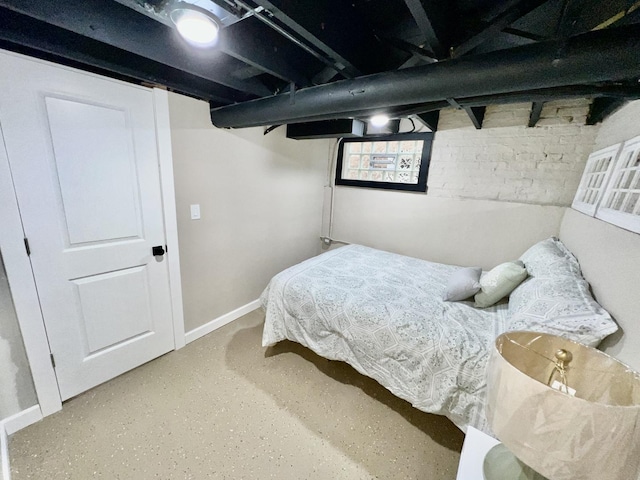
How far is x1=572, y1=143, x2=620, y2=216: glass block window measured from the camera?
5.11 ft

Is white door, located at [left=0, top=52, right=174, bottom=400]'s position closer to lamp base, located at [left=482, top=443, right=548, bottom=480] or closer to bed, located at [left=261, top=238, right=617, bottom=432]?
bed, located at [left=261, top=238, right=617, bottom=432]

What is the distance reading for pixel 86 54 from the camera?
52.0 inches

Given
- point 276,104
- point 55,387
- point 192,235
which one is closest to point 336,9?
point 276,104

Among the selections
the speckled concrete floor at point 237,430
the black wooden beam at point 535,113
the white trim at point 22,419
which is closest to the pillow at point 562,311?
the speckled concrete floor at point 237,430

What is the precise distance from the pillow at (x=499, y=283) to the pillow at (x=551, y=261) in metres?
0.08

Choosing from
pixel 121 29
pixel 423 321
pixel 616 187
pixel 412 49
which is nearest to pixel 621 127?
pixel 616 187

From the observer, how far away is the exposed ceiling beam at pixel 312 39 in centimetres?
89

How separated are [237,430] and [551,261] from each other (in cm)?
225

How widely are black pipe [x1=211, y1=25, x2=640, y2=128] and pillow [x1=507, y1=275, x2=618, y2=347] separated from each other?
927 millimetres

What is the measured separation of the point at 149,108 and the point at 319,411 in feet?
7.74

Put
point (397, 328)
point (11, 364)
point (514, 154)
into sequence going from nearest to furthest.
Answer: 1. point (11, 364)
2. point (397, 328)
3. point (514, 154)

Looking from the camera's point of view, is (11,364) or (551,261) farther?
(551,261)

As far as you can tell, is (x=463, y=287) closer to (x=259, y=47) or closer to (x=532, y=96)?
(x=532, y=96)

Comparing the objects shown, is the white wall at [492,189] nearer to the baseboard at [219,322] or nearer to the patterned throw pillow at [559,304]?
the patterned throw pillow at [559,304]
